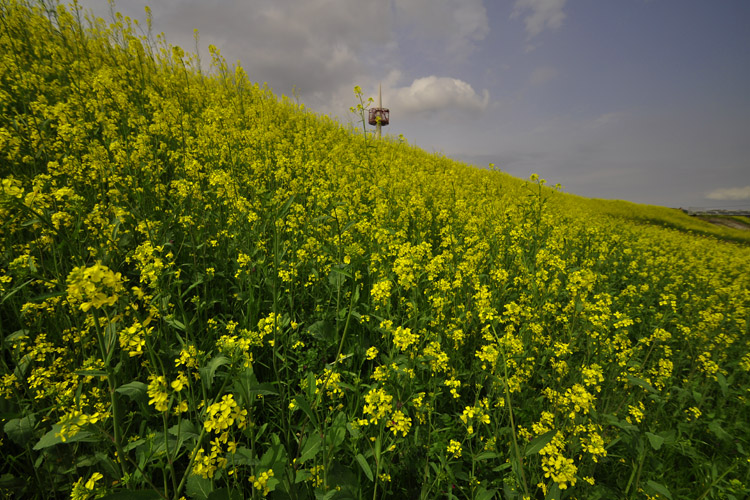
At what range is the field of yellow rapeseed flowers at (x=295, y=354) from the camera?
1.42 metres

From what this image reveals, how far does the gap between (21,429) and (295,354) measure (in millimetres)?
1536

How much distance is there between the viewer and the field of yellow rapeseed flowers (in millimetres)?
1422

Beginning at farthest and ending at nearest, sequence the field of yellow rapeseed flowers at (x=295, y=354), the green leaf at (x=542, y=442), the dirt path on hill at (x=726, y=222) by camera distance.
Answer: the dirt path on hill at (x=726, y=222), the green leaf at (x=542, y=442), the field of yellow rapeseed flowers at (x=295, y=354)

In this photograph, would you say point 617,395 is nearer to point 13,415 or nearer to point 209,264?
point 209,264

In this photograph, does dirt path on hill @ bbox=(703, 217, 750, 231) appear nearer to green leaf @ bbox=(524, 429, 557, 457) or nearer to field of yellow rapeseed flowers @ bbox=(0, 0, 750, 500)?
field of yellow rapeseed flowers @ bbox=(0, 0, 750, 500)

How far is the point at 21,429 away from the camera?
1612mm

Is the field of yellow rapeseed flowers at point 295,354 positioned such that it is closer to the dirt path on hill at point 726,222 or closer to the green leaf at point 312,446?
the green leaf at point 312,446

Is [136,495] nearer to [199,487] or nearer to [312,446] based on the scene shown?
[199,487]

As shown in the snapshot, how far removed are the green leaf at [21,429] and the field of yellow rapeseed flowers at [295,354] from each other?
0.01m

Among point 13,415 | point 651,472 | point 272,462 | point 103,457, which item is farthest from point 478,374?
point 13,415

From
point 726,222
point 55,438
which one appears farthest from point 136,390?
point 726,222

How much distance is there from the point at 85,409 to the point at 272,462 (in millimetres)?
1318

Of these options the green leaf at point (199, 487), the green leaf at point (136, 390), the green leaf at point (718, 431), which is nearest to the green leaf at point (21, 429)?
the green leaf at point (136, 390)

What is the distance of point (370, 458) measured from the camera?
1710 mm
